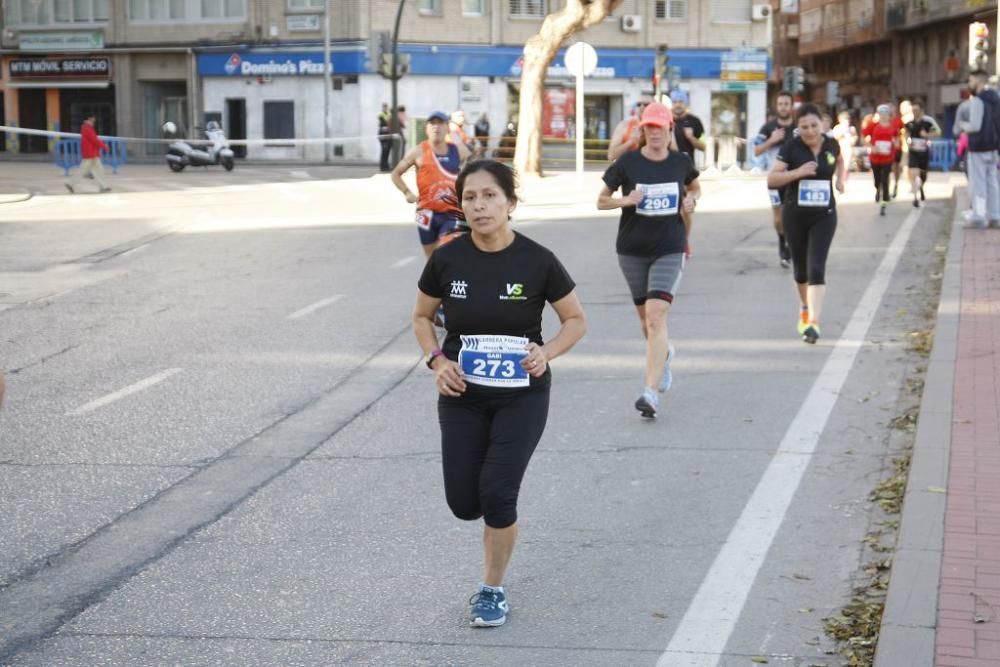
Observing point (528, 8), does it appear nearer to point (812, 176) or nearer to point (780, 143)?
point (780, 143)

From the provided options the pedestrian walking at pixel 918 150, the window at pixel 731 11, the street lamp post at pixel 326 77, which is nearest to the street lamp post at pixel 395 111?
the street lamp post at pixel 326 77

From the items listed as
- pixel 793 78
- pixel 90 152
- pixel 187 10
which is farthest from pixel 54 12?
pixel 90 152

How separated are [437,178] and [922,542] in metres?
7.73

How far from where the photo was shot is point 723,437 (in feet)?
28.5

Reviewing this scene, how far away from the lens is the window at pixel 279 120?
188ft

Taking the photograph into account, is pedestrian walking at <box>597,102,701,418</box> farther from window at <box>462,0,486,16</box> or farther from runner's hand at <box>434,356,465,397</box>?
window at <box>462,0,486,16</box>

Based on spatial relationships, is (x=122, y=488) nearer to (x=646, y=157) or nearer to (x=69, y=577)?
(x=69, y=577)

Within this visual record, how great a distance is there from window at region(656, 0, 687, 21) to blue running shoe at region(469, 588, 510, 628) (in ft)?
189

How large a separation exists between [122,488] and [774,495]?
10.2ft

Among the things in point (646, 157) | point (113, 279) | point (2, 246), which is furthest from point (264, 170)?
point (646, 157)

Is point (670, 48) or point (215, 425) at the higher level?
point (670, 48)

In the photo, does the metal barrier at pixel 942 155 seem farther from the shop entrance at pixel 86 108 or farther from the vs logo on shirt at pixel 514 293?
the vs logo on shirt at pixel 514 293

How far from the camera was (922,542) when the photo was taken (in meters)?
6.08

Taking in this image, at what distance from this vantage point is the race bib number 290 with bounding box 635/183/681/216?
933cm
